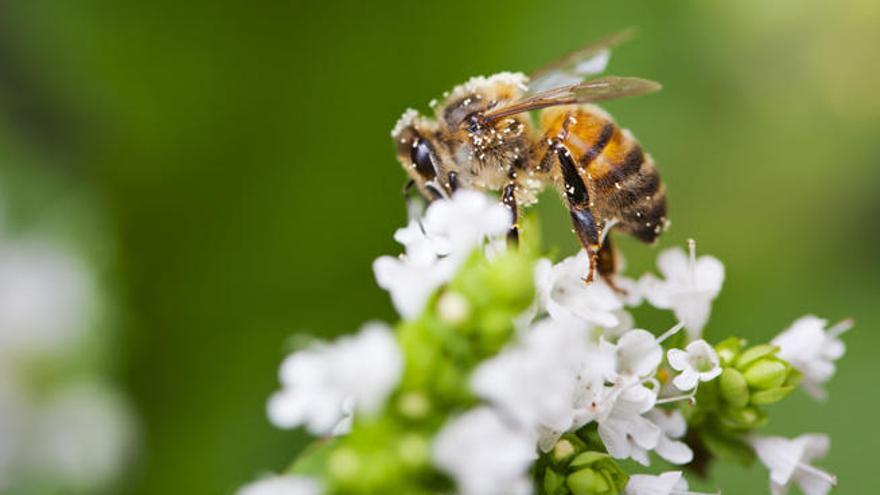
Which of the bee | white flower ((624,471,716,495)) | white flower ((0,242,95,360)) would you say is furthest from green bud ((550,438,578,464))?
white flower ((0,242,95,360))

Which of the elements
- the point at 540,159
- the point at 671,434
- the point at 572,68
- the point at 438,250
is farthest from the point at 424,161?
the point at 671,434

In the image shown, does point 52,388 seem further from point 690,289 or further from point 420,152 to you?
point 690,289

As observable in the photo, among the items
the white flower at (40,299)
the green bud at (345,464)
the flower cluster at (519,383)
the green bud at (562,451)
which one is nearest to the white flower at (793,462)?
the flower cluster at (519,383)

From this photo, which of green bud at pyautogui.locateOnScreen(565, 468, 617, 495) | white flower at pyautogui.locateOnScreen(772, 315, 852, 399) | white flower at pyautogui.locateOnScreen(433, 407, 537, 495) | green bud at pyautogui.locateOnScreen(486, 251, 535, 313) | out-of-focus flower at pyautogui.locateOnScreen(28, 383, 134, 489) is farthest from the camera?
out-of-focus flower at pyautogui.locateOnScreen(28, 383, 134, 489)

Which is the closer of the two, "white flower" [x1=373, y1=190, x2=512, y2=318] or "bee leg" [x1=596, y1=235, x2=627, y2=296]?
"white flower" [x1=373, y1=190, x2=512, y2=318]

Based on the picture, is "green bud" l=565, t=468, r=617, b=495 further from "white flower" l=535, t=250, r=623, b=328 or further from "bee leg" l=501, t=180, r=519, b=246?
"bee leg" l=501, t=180, r=519, b=246

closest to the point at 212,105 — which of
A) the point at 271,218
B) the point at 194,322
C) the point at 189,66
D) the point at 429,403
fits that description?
the point at 189,66
